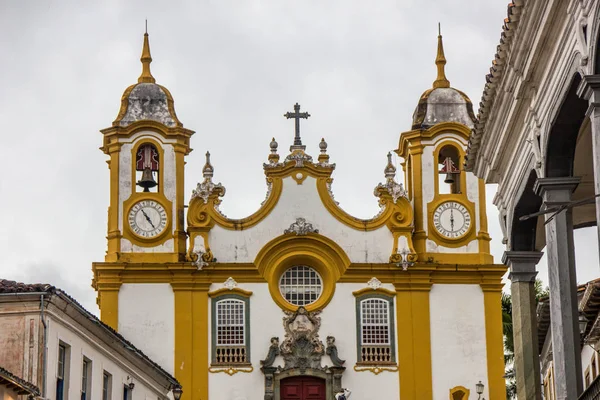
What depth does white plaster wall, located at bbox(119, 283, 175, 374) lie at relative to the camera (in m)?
43.1

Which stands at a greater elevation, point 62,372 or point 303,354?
point 303,354

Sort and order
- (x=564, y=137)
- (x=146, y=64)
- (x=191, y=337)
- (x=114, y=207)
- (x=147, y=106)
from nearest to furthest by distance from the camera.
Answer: (x=564, y=137)
(x=191, y=337)
(x=114, y=207)
(x=147, y=106)
(x=146, y=64)

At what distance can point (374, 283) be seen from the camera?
43.9 meters

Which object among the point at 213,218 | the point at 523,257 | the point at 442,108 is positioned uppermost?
the point at 442,108

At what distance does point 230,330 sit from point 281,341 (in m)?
1.43

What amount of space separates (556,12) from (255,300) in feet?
90.9

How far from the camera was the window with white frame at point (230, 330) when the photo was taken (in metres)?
43.3

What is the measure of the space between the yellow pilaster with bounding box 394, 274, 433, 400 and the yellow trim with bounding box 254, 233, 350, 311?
70.4 inches

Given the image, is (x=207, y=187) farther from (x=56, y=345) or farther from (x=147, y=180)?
(x=56, y=345)

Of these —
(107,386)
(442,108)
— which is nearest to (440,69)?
(442,108)

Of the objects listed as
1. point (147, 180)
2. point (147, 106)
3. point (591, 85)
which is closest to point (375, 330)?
point (147, 180)

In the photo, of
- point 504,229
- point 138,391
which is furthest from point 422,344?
point 504,229

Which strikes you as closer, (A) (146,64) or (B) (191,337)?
(B) (191,337)

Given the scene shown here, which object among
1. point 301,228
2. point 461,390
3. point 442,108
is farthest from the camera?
point 442,108
